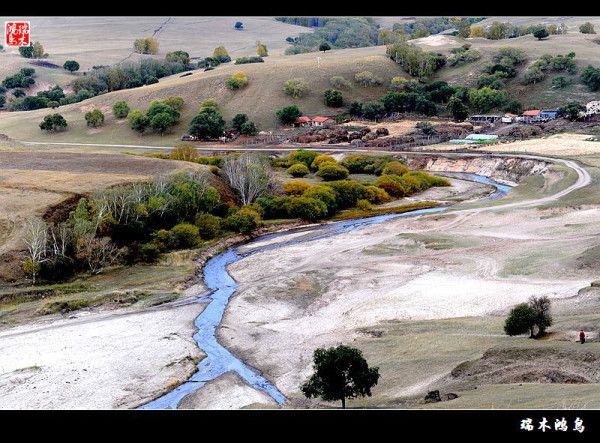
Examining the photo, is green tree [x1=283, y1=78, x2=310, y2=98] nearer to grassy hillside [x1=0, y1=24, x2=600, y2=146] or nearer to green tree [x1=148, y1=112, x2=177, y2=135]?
grassy hillside [x1=0, y1=24, x2=600, y2=146]

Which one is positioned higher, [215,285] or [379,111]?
[379,111]

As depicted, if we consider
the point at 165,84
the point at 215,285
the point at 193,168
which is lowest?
the point at 215,285

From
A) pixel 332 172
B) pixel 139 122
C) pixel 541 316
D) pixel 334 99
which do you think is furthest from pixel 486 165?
pixel 541 316

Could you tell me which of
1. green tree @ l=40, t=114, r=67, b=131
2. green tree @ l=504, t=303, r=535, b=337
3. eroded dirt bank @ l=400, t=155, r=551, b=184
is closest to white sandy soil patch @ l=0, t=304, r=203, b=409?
green tree @ l=504, t=303, r=535, b=337

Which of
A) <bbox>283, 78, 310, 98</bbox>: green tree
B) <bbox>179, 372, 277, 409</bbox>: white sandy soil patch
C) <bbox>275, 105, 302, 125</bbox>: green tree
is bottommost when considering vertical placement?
<bbox>179, 372, 277, 409</bbox>: white sandy soil patch

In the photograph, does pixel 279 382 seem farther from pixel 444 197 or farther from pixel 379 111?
pixel 379 111

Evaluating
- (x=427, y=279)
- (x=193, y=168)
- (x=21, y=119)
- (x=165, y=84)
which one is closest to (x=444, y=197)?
(x=193, y=168)
